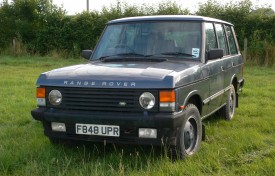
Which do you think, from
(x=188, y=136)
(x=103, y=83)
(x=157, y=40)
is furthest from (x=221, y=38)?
(x=103, y=83)

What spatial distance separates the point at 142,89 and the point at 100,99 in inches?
19.6

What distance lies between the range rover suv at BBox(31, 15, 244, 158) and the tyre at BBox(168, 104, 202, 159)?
0.04 ft

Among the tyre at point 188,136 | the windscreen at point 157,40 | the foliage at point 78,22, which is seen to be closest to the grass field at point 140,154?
the tyre at point 188,136

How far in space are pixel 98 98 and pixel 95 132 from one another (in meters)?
0.38

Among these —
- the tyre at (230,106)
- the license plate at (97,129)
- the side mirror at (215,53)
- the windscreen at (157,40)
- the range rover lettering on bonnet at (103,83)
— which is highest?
the windscreen at (157,40)

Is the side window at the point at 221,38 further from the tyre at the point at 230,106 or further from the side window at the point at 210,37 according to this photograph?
the tyre at the point at 230,106

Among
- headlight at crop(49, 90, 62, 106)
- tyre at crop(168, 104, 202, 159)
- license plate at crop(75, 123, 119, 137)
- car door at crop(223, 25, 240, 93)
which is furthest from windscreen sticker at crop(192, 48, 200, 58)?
headlight at crop(49, 90, 62, 106)

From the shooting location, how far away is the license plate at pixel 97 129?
397 cm

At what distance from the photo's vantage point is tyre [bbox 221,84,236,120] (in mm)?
6371

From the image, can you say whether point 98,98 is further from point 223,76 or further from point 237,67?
point 237,67

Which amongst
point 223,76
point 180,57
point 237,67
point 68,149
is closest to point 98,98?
point 68,149

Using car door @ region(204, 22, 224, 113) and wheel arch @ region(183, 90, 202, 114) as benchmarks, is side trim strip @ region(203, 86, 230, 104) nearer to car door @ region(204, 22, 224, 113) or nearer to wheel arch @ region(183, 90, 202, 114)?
car door @ region(204, 22, 224, 113)

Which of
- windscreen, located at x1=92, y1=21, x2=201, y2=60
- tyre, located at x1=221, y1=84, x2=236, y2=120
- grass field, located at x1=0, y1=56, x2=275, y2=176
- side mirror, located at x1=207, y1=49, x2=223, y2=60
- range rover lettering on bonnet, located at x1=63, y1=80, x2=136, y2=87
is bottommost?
grass field, located at x1=0, y1=56, x2=275, y2=176

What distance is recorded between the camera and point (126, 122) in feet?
12.7
